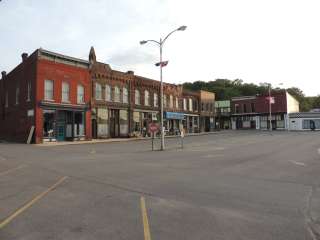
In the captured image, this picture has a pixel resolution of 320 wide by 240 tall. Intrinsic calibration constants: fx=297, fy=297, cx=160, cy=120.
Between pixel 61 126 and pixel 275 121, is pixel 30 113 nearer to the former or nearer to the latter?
pixel 61 126

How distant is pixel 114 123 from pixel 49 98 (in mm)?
10578

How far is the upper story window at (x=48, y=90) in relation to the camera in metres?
32.8

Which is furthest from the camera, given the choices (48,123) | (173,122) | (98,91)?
(173,122)

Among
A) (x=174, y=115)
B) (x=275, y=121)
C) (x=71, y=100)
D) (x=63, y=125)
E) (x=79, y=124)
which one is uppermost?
(x=71, y=100)

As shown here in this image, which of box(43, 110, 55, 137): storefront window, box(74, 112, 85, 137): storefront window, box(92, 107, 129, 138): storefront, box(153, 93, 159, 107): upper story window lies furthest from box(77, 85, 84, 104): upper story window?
box(153, 93, 159, 107): upper story window

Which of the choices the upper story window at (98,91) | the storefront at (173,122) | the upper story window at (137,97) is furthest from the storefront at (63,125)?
the storefront at (173,122)

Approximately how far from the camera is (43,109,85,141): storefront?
32875 mm

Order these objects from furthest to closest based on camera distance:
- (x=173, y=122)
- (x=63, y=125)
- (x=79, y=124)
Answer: (x=173, y=122), (x=79, y=124), (x=63, y=125)

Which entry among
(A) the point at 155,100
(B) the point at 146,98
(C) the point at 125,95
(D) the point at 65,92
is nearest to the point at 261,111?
(A) the point at 155,100

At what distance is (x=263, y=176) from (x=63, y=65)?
96.5ft

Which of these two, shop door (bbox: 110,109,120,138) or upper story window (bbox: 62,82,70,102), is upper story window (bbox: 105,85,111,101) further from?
upper story window (bbox: 62,82,70,102)

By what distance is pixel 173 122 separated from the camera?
5388 cm

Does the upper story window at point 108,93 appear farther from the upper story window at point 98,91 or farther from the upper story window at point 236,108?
the upper story window at point 236,108

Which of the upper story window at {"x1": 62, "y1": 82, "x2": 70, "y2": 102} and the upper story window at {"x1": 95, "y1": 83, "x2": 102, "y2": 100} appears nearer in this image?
the upper story window at {"x1": 62, "y1": 82, "x2": 70, "y2": 102}
